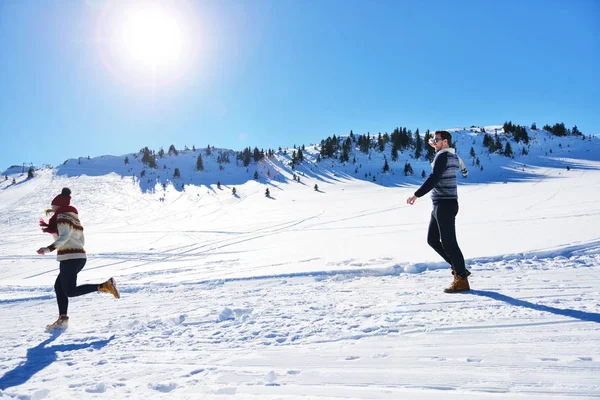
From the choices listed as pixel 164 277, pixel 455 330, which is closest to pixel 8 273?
pixel 164 277

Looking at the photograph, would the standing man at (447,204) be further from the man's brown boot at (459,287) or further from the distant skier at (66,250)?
the distant skier at (66,250)

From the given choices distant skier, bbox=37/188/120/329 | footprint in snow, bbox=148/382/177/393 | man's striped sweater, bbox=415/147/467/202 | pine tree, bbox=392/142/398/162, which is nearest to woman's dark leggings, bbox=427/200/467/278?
man's striped sweater, bbox=415/147/467/202

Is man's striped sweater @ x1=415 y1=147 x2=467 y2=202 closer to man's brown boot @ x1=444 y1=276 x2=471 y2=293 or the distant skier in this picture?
man's brown boot @ x1=444 y1=276 x2=471 y2=293

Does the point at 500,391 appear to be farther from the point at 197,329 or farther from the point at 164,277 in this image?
the point at 164,277

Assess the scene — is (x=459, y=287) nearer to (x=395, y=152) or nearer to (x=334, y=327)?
(x=334, y=327)

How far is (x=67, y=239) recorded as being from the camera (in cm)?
422

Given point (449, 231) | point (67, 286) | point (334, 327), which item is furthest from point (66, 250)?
point (449, 231)

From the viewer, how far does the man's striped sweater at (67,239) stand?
13.8 ft

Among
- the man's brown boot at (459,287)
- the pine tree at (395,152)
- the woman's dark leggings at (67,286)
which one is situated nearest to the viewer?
the man's brown boot at (459,287)

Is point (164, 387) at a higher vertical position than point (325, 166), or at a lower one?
lower

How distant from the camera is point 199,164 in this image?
69500 millimetres

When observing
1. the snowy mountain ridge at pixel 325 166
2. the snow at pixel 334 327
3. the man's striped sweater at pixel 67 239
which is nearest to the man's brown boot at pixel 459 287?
the snow at pixel 334 327

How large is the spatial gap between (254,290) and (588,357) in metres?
3.73

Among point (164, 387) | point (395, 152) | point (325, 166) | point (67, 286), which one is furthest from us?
point (395, 152)
